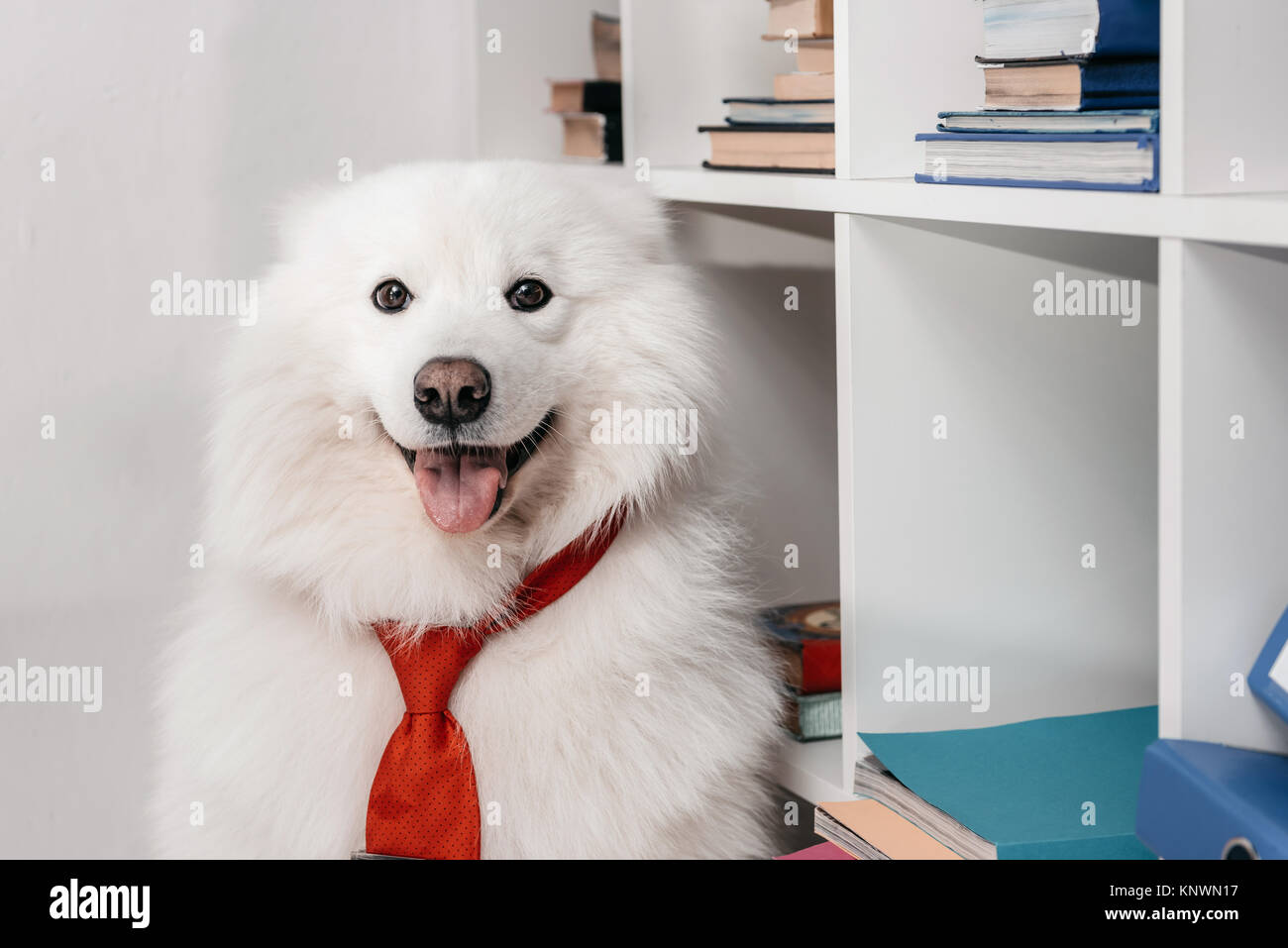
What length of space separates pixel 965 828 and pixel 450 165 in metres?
1.10

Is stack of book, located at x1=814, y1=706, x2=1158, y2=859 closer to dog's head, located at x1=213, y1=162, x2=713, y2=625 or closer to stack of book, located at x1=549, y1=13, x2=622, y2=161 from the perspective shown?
dog's head, located at x1=213, y1=162, x2=713, y2=625

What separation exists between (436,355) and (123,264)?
1.26 meters

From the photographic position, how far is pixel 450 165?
1.69 meters

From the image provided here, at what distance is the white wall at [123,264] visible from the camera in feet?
7.61

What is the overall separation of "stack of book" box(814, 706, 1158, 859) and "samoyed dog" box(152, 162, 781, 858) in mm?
189

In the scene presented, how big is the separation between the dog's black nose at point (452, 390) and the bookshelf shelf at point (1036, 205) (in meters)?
0.53

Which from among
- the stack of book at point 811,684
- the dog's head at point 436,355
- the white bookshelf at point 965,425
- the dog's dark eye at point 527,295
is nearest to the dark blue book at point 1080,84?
the white bookshelf at point 965,425

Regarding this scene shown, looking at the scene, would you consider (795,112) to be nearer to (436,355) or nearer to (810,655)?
(436,355)

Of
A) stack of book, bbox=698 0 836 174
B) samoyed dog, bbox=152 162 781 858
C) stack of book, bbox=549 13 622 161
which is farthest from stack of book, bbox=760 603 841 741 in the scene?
stack of book, bbox=549 13 622 161

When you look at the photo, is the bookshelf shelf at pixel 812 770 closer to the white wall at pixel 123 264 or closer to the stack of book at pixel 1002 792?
the stack of book at pixel 1002 792

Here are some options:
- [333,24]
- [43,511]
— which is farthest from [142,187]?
[43,511]

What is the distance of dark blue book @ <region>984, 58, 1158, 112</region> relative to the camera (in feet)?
3.84
